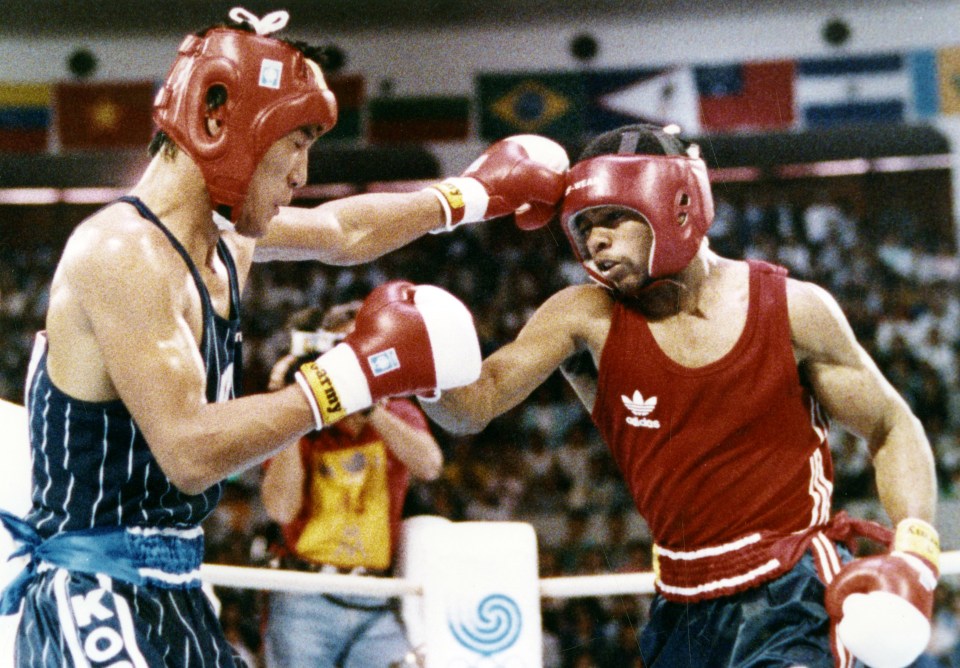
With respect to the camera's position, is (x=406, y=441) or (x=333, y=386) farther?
(x=406, y=441)

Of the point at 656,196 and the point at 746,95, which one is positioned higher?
the point at 746,95

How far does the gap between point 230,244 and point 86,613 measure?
0.69 meters

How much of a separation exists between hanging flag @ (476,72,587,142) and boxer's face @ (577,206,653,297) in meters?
6.04

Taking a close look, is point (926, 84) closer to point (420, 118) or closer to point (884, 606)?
point (420, 118)

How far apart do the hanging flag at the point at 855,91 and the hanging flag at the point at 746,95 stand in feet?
0.39

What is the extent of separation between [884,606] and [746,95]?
7287 millimetres

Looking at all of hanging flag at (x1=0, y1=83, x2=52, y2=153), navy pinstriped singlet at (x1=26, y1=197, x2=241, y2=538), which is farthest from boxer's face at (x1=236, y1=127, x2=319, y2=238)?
hanging flag at (x1=0, y1=83, x2=52, y2=153)

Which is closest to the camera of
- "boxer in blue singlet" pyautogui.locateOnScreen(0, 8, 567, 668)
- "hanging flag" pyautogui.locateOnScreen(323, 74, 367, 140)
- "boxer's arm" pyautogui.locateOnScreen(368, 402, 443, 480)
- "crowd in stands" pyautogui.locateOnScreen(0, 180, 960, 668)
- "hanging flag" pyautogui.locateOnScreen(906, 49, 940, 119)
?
"boxer in blue singlet" pyautogui.locateOnScreen(0, 8, 567, 668)

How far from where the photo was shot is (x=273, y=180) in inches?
71.9

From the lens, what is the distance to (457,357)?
180 centimetres

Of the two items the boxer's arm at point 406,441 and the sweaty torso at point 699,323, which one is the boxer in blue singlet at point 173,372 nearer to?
the sweaty torso at point 699,323

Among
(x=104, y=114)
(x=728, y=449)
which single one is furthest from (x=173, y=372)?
(x=104, y=114)

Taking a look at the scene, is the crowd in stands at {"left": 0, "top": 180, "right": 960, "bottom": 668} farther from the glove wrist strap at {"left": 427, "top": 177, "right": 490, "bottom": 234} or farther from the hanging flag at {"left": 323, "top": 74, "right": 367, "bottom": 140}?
the glove wrist strap at {"left": 427, "top": 177, "right": 490, "bottom": 234}

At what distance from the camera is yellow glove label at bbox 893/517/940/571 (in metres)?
2.02
